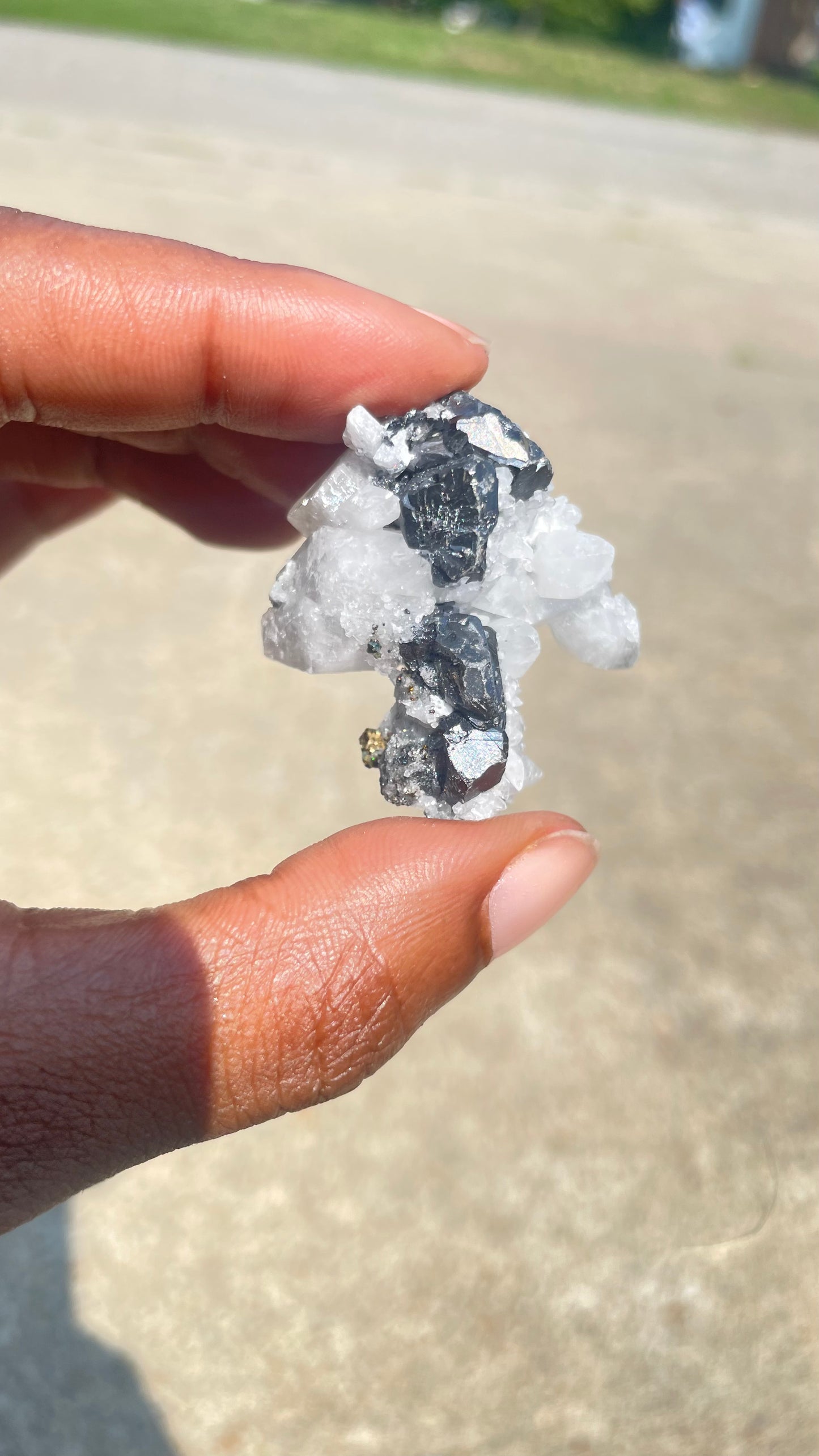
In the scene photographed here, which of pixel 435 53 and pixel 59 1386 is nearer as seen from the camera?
pixel 59 1386

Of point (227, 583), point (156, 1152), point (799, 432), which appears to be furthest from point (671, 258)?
point (156, 1152)

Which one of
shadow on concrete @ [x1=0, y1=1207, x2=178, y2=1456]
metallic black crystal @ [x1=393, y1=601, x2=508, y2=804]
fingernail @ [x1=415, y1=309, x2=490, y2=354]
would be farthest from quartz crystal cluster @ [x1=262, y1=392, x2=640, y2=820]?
shadow on concrete @ [x1=0, y1=1207, x2=178, y2=1456]

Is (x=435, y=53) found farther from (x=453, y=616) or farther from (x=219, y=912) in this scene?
(x=219, y=912)

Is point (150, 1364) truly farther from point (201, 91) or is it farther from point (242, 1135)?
point (201, 91)

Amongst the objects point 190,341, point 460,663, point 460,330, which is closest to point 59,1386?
point 460,663

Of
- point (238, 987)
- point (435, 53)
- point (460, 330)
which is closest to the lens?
point (238, 987)

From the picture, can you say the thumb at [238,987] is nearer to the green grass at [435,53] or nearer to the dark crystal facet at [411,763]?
the dark crystal facet at [411,763]
